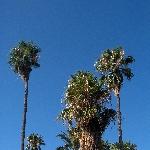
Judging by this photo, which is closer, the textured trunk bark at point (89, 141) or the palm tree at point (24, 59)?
the textured trunk bark at point (89, 141)

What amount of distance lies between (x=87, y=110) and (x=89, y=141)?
2201mm

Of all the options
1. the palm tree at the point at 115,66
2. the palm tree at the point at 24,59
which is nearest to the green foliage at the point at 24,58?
the palm tree at the point at 24,59

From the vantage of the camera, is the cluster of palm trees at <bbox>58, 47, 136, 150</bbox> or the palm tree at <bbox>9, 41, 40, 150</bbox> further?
the palm tree at <bbox>9, 41, 40, 150</bbox>

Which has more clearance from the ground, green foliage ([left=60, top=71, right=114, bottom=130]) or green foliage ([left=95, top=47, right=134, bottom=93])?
green foliage ([left=95, top=47, right=134, bottom=93])

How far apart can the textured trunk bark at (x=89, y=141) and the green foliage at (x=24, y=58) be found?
2983 centimetres

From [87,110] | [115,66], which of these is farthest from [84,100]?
[115,66]

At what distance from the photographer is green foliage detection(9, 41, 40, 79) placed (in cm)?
6034

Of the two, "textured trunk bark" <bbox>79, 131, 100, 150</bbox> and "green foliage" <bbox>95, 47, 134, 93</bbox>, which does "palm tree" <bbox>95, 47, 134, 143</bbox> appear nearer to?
"green foliage" <bbox>95, 47, 134, 93</bbox>

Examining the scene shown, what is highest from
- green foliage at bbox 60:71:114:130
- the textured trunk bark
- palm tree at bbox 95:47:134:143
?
palm tree at bbox 95:47:134:143

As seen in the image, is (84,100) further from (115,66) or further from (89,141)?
(115,66)

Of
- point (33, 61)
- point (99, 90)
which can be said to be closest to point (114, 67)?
point (33, 61)

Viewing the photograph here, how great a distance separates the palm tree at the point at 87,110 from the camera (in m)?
31.4

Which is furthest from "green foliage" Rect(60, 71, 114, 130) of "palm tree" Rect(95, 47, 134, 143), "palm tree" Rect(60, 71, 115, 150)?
"palm tree" Rect(95, 47, 134, 143)

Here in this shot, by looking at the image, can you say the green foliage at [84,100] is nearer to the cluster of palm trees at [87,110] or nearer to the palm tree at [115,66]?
the cluster of palm trees at [87,110]
